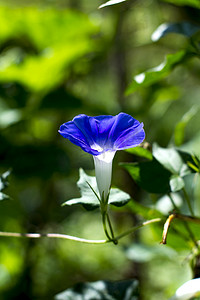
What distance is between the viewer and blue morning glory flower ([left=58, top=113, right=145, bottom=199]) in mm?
451

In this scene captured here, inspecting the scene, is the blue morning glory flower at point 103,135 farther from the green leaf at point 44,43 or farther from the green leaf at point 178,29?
the green leaf at point 44,43

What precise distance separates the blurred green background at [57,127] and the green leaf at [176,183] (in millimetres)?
332

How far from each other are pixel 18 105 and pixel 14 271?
50cm

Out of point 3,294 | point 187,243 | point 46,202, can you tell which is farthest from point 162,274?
point 187,243

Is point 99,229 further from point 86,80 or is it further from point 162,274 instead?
point 86,80

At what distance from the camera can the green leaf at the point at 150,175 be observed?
552 millimetres

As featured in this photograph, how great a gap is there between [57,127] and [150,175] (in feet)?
2.60

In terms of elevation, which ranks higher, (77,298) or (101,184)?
(101,184)

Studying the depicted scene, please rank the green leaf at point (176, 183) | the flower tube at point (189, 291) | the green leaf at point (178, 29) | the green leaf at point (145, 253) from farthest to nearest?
the green leaf at point (145, 253), the green leaf at point (178, 29), the green leaf at point (176, 183), the flower tube at point (189, 291)

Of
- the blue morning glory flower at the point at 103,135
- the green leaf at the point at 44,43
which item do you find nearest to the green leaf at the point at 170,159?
the blue morning glory flower at the point at 103,135

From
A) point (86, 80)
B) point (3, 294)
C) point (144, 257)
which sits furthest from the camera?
point (86, 80)

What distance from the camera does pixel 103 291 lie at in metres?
0.62

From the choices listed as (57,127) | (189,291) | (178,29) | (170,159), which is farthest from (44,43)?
(189,291)

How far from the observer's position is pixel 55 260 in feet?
4.16
